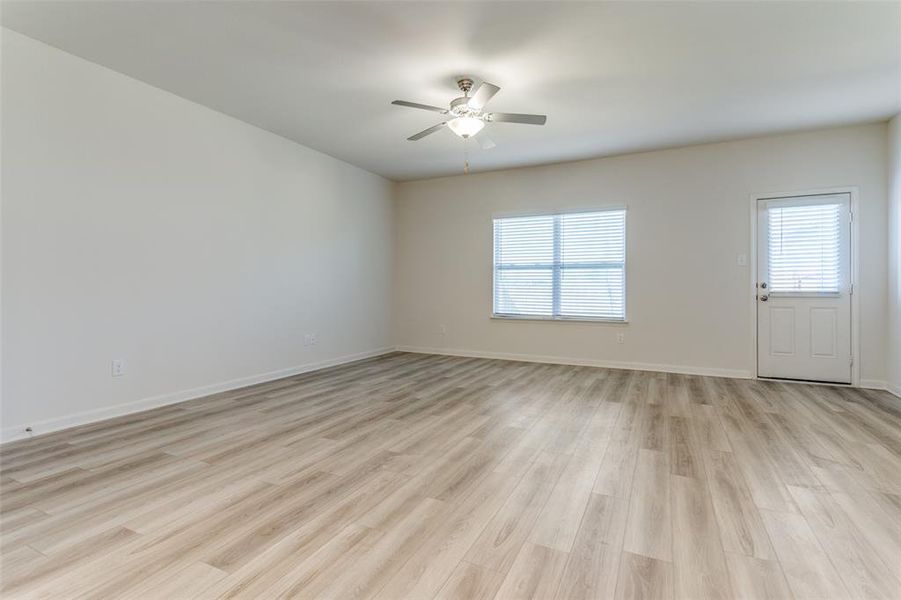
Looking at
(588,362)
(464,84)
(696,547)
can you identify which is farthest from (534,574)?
(588,362)

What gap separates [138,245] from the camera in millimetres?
3438

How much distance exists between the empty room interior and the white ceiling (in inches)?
1.1

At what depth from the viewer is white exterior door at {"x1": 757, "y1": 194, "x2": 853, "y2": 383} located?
14.4 ft

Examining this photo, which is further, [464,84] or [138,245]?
[138,245]

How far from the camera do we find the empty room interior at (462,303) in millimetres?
1675

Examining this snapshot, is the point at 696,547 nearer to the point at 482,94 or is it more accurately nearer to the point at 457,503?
the point at 457,503

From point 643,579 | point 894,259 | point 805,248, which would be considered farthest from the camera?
point 805,248

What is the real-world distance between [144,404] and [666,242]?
5585 millimetres

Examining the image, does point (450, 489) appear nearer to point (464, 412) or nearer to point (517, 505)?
point (517, 505)

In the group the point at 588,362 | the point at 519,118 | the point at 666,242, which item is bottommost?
the point at 588,362

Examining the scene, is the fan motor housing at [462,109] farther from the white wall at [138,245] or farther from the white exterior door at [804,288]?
the white exterior door at [804,288]

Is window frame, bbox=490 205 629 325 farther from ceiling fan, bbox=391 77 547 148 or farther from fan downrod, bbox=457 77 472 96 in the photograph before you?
fan downrod, bbox=457 77 472 96

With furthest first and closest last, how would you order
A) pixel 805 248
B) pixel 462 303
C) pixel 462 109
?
pixel 462 303
pixel 805 248
pixel 462 109

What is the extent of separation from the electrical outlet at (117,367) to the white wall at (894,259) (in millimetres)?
6807
